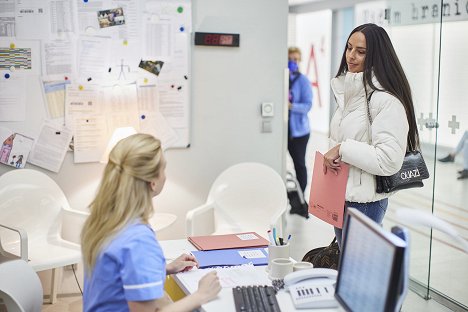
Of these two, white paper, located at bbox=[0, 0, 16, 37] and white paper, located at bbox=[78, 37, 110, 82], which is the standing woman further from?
white paper, located at bbox=[0, 0, 16, 37]

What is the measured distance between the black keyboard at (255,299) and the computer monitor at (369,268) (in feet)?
0.83

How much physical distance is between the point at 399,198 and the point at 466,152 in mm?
1281

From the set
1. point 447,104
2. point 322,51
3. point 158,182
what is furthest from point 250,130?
point 322,51

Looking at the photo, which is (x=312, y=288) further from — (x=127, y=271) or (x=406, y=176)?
(x=406, y=176)

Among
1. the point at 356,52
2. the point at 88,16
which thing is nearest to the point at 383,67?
the point at 356,52

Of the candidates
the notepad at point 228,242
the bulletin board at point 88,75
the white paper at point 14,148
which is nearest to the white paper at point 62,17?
the bulletin board at point 88,75

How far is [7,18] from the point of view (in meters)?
4.05

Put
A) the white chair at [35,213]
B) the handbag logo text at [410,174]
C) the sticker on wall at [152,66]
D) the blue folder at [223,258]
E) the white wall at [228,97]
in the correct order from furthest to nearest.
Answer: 1. the white wall at [228,97]
2. the sticker on wall at [152,66]
3. the white chair at [35,213]
4. the handbag logo text at [410,174]
5. the blue folder at [223,258]

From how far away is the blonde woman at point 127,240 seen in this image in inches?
78.7

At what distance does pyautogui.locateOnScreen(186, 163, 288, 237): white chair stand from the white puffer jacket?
1.34 metres

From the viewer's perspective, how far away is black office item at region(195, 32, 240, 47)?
174 inches

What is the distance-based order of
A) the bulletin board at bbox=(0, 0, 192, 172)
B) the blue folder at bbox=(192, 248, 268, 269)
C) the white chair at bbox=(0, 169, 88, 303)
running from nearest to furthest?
the blue folder at bbox=(192, 248, 268, 269)
the white chair at bbox=(0, 169, 88, 303)
the bulletin board at bbox=(0, 0, 192, 172)

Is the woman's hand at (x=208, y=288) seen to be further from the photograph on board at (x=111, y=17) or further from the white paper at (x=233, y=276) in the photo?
the photograph on board at (x=111, y=17)

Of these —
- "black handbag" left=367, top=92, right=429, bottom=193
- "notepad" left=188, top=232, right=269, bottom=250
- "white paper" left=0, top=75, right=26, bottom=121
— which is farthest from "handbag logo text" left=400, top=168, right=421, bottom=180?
"white paper" left=0, top=75, right=26, bottom=121
